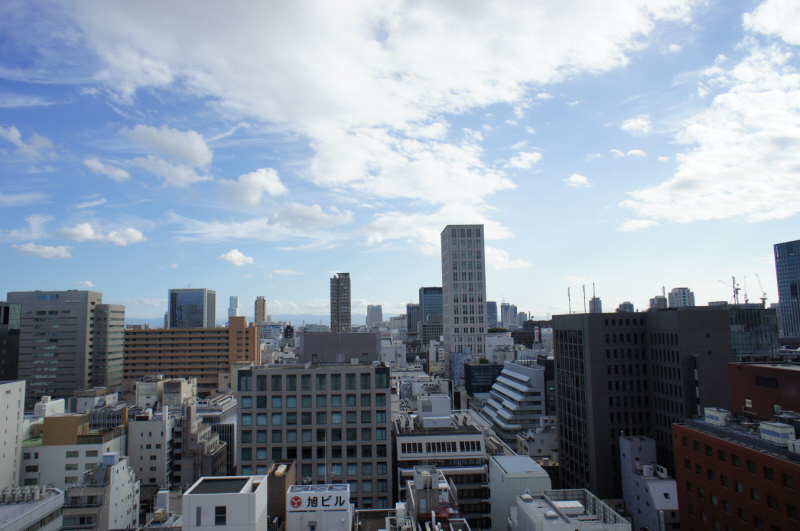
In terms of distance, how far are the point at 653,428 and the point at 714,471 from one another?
33437 mm

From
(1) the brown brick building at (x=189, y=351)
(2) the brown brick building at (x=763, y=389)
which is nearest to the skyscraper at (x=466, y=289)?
(1) the brown brick building at (x=189, y=351)

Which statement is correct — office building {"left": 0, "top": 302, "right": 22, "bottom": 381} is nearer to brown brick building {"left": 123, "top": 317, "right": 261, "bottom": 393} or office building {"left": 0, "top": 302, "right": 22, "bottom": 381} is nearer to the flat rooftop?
brown brick building {"left": 123, "top": 317, "right": 261, "bottom": 393}

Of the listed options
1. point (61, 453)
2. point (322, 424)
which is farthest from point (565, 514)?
point (61, 453)

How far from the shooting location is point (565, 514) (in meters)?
37.8

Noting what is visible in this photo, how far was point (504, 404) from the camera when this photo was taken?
12244cm

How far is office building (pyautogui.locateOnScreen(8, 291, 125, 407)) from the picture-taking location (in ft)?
507

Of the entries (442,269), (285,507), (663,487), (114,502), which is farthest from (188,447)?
(442,269)

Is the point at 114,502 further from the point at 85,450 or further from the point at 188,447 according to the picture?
the point at 188,447

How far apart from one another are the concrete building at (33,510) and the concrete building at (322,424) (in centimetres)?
2185

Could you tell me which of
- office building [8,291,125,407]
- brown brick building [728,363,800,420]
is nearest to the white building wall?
office building [8,291,125,407]

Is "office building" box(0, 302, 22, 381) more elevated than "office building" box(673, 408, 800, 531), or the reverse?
"office building" box(0, 302, 22, 381)

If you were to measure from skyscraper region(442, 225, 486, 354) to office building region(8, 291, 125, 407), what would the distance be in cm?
12389

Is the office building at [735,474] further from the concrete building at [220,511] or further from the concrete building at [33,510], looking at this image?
the concrete building at [33,510]

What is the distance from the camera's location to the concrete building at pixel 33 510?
49812mm
